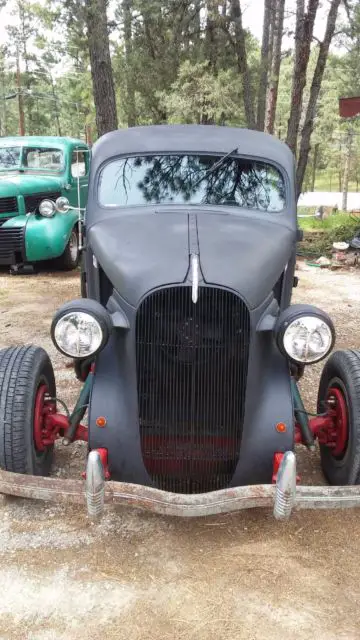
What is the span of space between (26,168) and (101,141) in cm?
616

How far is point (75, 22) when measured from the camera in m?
8.97

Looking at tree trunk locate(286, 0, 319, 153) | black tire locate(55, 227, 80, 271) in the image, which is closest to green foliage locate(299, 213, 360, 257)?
tree trunk locate(286, 0, 319, 153)

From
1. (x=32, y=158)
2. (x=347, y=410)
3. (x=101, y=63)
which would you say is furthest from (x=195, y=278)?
(x=32, y=158)

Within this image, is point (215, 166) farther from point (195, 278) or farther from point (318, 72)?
point (318, 72)

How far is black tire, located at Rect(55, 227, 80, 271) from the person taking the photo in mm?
9281

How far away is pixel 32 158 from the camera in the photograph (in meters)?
9.77

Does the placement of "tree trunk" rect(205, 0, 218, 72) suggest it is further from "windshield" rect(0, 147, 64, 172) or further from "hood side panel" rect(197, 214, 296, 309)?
"hood side panel" rect(197, 214, 296, 309)

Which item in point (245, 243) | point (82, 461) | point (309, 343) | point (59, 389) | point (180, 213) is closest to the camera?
point (309, 343)

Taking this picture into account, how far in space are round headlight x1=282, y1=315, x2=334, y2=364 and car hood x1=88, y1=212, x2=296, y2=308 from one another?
0.21 metres

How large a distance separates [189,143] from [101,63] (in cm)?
642

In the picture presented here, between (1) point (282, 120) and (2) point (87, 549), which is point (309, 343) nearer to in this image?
(2) point (87, 549)

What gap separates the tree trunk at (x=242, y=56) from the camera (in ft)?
36.9

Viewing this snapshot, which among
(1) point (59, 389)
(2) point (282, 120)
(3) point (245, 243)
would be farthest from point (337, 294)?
(2) point (282, 120)

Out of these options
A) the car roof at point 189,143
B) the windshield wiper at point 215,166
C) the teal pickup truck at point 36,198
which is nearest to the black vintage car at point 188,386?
the windshield wiper at point 215,166
